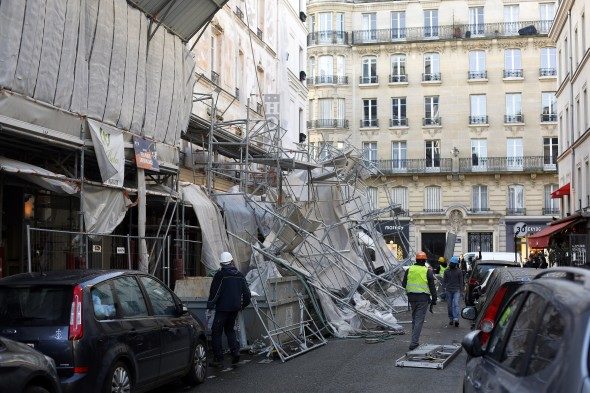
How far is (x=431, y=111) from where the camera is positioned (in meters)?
57.6

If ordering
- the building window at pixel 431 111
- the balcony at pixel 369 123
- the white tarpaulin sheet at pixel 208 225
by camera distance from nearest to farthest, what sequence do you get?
the white tarpaulin sheet at pixel 208 225, the building window at pixel 431 111, the balcony at pixel 369 123

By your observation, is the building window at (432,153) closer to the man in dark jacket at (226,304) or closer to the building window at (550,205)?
the building window at (550,205)

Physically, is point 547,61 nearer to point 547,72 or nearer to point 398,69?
point 547,72

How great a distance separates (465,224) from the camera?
55.4 metres

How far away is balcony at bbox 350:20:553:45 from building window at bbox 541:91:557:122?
4360 millimetres

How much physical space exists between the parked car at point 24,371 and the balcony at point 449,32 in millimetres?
53973

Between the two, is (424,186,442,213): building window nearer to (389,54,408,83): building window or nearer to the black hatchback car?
(389,54,408,83): building window

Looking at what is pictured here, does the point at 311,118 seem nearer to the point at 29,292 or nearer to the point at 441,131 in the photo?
the point at 441,131

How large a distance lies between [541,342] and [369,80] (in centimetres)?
5580

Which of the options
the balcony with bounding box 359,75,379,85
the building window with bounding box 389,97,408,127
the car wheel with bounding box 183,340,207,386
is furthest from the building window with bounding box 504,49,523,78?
the car wheel with bounding box 183,340,207,386

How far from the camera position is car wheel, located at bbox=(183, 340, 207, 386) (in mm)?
10711

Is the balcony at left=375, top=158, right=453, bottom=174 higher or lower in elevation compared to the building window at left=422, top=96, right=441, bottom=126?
lower

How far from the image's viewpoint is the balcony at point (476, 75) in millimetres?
56816

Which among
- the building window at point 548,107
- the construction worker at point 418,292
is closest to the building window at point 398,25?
the building window at point 548,107
